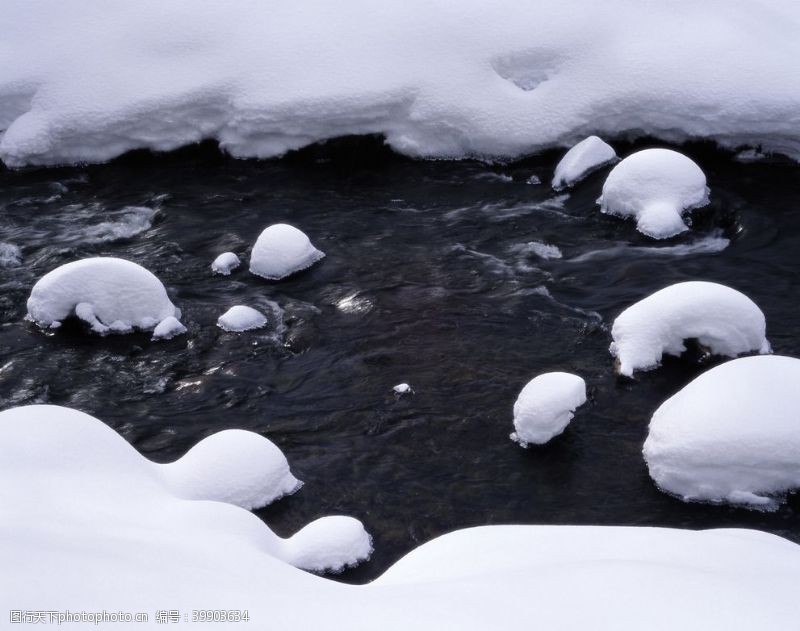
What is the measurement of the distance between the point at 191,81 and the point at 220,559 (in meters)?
9.82

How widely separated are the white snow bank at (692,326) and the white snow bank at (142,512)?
3.06 metres

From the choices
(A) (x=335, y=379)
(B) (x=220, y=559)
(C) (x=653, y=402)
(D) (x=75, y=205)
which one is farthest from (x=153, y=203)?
(B) (x=220, y=559)

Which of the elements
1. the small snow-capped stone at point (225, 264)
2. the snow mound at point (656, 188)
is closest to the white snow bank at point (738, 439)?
the snow mound at point (656, 188)

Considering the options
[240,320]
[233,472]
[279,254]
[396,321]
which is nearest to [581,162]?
[396,321]

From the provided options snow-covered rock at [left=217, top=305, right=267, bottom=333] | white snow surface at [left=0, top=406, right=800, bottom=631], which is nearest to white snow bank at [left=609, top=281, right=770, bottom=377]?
white snow surface at [left=0, top=406, right=800, bottom=631]

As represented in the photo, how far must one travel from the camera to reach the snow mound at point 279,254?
973 centimetres

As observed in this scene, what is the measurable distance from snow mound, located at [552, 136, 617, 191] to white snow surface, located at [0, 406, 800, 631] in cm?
670

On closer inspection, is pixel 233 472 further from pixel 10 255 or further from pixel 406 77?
pixel 406 77

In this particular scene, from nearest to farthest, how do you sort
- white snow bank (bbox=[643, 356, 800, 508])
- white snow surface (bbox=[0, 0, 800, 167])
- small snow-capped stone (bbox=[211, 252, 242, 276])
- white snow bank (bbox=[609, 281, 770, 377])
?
white snow bank (bbox=[643, 356, 800, 508]), white snow bank (bbox=[609, 281, 770, 377]), small snow-capped stone (bbox=[211, 252, 242, 276]), white snow surface (bbox=[0, 0, 800, 167])

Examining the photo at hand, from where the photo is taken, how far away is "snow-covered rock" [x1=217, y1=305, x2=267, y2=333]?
8.82 meters

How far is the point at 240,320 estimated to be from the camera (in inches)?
347

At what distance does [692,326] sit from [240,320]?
4.03 metres

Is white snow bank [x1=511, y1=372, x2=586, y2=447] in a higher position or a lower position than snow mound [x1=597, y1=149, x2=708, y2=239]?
lower

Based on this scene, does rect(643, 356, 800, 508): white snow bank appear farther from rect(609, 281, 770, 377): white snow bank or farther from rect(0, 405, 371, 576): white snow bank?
rect(0, 405, 371, 576): white snow bank
